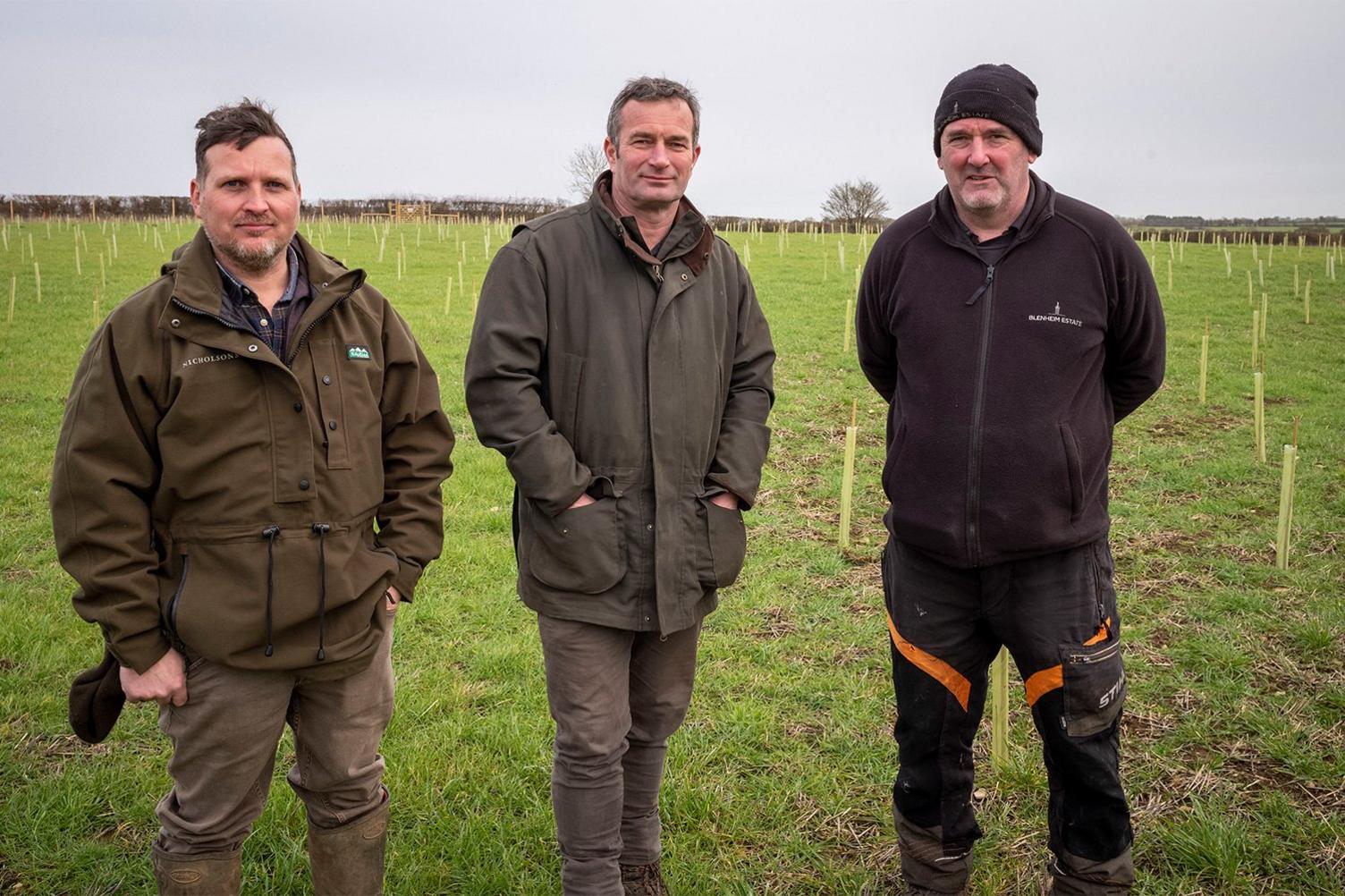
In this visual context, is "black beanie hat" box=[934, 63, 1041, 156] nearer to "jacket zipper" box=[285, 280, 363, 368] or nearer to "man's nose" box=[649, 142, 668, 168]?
"man's nose" box=[649, 142, 668, 168]

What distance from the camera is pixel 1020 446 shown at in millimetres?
2572

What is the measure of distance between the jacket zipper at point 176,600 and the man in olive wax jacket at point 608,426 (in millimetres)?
813

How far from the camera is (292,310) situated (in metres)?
2.35

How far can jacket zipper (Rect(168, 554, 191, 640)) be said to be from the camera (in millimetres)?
2150

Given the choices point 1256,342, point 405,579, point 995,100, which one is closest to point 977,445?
point 995,100

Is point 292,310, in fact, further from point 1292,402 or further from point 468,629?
point 1292,402

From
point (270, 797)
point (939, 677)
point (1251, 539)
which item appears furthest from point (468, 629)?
point (1251, 539)

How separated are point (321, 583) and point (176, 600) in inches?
12.5

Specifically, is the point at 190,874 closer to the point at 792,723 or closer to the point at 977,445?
the point at 977,445

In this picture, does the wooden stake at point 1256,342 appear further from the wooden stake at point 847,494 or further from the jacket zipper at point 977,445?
the jacket zipper at point 977,445

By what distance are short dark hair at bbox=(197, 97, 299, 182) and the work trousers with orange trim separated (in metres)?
2.15

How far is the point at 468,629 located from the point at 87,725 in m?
2.86

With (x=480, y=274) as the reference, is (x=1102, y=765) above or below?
below

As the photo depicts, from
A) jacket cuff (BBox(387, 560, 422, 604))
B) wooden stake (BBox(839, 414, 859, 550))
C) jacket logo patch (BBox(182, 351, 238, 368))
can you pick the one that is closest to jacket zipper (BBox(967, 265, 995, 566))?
jacket cuff (BBox(387, 560, 422, 604))
